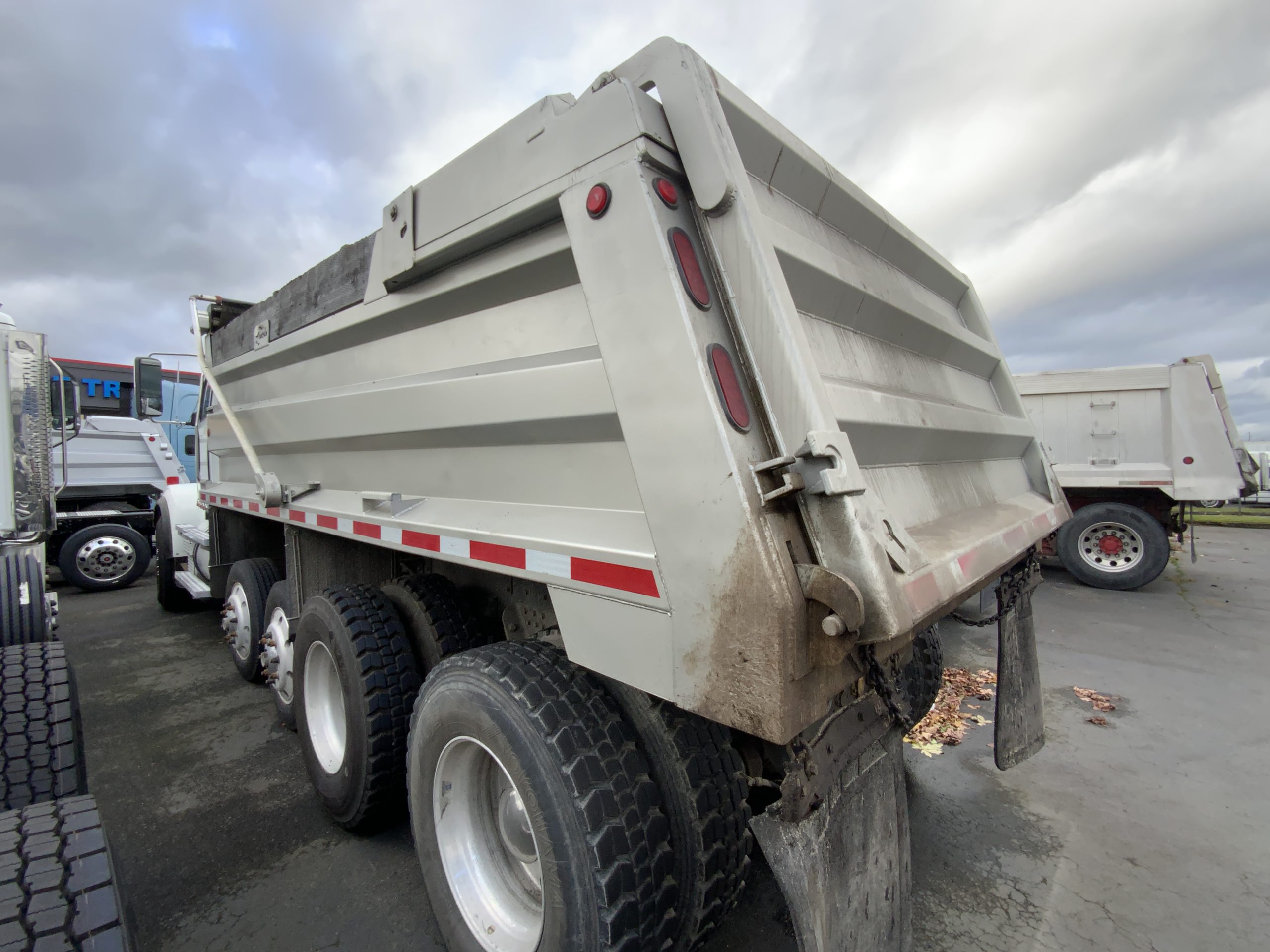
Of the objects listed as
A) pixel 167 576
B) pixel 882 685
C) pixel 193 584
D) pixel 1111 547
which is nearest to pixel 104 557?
pixel 167 576

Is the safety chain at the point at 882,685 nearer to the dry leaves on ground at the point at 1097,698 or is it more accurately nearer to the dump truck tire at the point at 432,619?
the dump truck tire at the point at 432,619

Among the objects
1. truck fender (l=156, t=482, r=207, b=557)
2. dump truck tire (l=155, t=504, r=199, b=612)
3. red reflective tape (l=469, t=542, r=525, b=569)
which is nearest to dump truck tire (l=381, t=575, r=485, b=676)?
red reflective tape (l=469, t=542, r=525, b=569)

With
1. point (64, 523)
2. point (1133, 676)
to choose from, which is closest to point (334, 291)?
point (1133, 676)

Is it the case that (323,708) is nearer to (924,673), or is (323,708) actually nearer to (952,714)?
(924,673)

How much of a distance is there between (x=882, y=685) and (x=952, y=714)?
2.97 m

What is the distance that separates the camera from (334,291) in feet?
8.89

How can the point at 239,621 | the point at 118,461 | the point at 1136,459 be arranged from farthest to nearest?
the point at 118,461 < the point at 1136,459 < the point at 239,621

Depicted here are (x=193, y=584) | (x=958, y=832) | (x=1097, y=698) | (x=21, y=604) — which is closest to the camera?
(x=958, y=832)

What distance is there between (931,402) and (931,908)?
6.33ft

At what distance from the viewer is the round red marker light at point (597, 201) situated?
1.44 meters

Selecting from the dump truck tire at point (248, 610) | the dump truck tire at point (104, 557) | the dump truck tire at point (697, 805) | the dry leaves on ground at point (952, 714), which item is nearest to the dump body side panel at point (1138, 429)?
the dry leaves on ground at point (952, 714)

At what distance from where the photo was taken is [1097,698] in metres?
4.14

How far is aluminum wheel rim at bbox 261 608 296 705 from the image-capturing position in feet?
11.8

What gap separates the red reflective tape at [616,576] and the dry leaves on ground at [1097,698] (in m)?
4.17
